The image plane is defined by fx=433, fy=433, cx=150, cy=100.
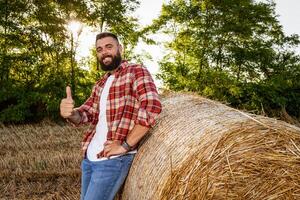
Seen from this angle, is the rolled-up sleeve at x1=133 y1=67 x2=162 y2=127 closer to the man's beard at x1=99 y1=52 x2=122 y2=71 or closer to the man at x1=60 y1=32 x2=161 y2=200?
the man at x1=60 y1=32 x2=161 y2=200

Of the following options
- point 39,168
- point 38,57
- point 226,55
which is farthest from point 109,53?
point 226,55

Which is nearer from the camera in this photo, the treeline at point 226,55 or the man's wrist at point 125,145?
the man's wrist at point 125,145

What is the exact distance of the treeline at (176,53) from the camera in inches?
687

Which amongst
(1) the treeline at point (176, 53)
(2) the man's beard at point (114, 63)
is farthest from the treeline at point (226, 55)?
(2) the man's beard at point (114, 63)

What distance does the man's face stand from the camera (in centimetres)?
397

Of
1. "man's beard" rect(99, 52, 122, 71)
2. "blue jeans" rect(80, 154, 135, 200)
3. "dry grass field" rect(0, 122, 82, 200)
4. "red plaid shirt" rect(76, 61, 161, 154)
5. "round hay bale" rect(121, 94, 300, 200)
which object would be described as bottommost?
"dry grass field" rect(0, 122, 82, 200)

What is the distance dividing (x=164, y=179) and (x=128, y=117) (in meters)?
0.65

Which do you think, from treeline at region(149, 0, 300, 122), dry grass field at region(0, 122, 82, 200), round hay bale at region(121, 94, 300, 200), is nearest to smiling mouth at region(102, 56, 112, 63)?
round hay bale at region(121, 94, 300, 200)

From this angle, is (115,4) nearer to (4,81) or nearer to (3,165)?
(4,81)

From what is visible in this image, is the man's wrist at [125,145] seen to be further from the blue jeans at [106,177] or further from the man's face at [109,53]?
the man's face at [109,53]

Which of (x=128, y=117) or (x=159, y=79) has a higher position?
(x=128, y=117)

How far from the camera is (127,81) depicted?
373cm

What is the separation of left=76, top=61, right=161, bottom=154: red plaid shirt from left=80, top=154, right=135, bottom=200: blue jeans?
0.22 metres

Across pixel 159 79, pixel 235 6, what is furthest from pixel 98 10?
pixel 235 6
